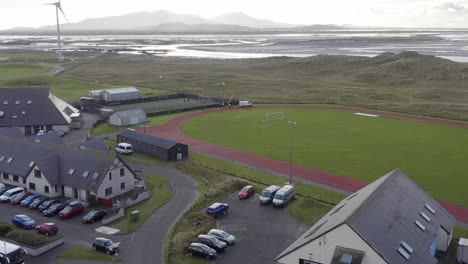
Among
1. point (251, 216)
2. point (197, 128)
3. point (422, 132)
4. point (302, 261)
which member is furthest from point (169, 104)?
point (302, 261)

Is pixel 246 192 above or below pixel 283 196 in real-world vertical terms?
below

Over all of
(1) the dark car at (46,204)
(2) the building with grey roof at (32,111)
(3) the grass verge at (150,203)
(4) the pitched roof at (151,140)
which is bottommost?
(3) the grass verge at (150,203)

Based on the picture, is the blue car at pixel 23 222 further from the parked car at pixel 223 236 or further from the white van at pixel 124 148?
the white van at pixel 124 148

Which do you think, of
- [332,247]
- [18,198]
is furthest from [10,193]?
[332,247]

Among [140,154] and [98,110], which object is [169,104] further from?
[140,154]

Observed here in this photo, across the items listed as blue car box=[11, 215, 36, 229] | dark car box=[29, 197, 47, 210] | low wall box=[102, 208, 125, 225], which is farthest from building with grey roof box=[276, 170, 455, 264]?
dark car box=[29, 197, 47, 210]

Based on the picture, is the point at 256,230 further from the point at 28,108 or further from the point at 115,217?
the point at 28,108

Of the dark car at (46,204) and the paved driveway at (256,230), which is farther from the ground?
the dark car at (46,204)

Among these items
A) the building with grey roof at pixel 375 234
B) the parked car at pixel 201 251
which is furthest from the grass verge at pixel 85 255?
the building with grey roof at pixel 375 234
